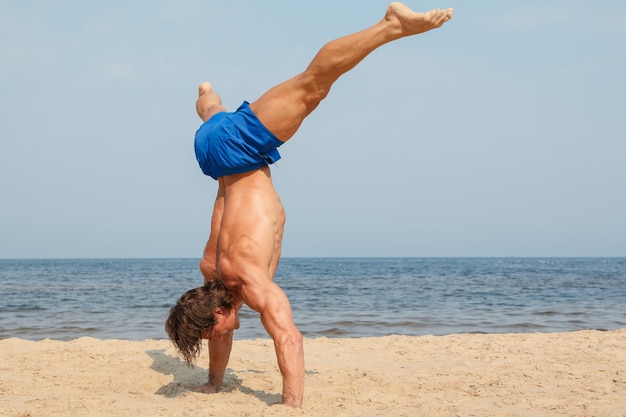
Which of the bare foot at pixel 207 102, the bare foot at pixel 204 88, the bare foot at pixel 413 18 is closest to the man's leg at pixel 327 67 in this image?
the bare foot at pixel 413 18

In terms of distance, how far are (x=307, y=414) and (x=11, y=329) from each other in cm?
790

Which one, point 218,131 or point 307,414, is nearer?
point 307,414

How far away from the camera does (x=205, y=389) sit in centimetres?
450

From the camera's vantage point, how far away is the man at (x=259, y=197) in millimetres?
3629

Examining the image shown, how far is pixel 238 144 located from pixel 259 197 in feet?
1.23

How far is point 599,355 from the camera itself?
566 cm

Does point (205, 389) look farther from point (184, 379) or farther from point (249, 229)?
point (249, 229)

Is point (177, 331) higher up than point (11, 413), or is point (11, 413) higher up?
point (177, 331)

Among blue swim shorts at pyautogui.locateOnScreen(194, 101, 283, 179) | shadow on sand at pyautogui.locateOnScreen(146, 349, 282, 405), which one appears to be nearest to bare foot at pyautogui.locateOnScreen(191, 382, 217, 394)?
shadow on sand at pyautogui.locateOnScreen(146, 349, 282, 405)

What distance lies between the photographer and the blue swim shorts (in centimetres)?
390

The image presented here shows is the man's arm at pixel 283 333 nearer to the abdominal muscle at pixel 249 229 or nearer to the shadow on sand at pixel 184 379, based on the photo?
the abdominal muscle at pixel 249 229

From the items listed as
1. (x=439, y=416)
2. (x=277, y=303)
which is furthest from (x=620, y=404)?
(x=277, y=303)

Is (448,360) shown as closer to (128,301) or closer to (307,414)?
(307,414)

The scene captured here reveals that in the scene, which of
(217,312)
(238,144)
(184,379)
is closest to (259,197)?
(238,144)
